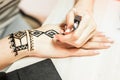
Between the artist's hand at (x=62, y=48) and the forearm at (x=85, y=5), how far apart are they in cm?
17

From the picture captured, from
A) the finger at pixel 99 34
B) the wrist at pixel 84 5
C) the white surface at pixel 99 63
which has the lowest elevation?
the white surface at pixel 99 63

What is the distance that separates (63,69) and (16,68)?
181 mm

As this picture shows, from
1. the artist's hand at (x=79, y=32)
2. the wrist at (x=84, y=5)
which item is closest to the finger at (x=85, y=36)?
the artist's hand at (x=79, y=32)

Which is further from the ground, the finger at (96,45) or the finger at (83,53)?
the finger at (96,45)

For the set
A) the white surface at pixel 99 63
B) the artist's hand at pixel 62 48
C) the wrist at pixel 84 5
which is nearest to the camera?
the white surface at pixel 99 63

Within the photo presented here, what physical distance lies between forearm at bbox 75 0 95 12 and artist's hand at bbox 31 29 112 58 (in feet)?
0.56

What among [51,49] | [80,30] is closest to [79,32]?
[80,30]

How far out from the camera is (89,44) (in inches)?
35.4

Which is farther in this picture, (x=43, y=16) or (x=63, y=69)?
(x=43, y=16)

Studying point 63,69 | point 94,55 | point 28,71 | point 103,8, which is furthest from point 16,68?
point 103,8

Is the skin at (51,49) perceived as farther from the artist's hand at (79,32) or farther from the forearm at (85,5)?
the forearm at (85,5)

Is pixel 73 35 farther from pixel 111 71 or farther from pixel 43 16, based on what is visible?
pixel 43 16

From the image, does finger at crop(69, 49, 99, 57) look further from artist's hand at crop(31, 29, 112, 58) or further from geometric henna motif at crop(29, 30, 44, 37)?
geometric henna motif at crop(29, 30, 44, 37)

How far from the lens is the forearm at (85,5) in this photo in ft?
3.43
